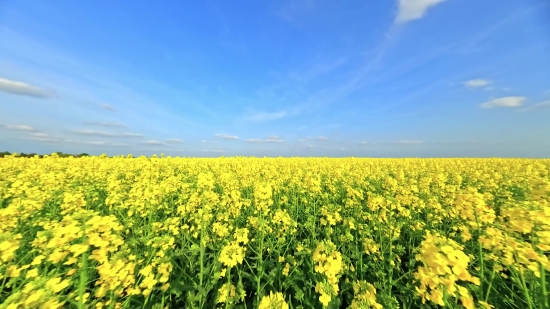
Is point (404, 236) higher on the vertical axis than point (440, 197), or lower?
lower

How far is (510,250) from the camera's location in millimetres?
2004

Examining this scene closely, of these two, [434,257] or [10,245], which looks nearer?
[434,257]

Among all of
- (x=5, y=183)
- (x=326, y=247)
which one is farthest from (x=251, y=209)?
(x=5, y=183)

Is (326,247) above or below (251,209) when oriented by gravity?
above

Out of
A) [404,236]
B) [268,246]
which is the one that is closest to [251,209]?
[268,246]

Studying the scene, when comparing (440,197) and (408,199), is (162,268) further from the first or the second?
(440,197)

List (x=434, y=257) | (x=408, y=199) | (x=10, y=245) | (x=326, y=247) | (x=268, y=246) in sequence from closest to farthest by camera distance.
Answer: (x=434, y=257)
(x=10, y=245)
(x=326, y=247)
(x=268, y=246)
(x=408, y=199)

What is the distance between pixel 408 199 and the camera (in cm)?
465

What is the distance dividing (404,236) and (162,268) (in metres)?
5.18

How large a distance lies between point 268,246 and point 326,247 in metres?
1.89

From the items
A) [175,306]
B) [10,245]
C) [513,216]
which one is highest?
[513,216]

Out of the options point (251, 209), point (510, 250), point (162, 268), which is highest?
point (510, 250)

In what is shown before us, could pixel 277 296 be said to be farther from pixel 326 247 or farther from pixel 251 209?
pixel 251 209

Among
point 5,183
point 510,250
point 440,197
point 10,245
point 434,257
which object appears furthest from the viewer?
point 5,183
